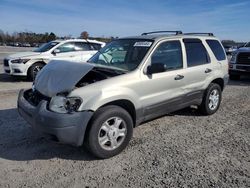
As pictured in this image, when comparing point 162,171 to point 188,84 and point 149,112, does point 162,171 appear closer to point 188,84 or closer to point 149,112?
point 149,112

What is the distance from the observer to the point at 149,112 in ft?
16.3

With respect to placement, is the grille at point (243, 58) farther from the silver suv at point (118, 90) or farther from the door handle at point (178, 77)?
the door handle at point (178, 77)

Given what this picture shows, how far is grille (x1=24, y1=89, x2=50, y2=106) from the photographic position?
4.36 metres

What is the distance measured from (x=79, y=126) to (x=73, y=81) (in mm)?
681

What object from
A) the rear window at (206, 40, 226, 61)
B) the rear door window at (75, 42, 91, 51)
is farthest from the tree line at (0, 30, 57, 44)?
the rear window at (206, 40, 226, 61)

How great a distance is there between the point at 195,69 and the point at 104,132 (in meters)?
2.58

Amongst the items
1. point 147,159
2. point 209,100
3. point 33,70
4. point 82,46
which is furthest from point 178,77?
point 82,46

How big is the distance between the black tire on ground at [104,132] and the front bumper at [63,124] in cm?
11

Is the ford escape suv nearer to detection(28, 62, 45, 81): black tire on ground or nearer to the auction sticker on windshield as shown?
detection(28, 62, 45, 81): black tire on ground

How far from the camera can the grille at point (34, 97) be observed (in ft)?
14.3

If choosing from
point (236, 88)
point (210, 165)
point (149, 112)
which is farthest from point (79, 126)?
point (236, 88)

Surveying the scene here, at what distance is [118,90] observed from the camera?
4.30 metres

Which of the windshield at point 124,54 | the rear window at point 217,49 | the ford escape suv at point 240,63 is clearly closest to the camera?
the windshield at point 124,54

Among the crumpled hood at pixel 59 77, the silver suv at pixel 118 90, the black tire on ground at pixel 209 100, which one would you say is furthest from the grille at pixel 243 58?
the crumpled hood at pixel 59 77
